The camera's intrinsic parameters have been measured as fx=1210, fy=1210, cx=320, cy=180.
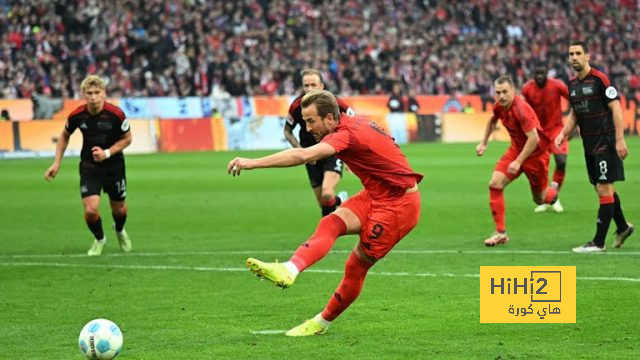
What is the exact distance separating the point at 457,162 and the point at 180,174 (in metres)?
7.55

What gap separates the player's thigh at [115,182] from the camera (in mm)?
14625

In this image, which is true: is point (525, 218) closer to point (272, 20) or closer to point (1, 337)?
point (1, 337)

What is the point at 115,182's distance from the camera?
48.1 ft

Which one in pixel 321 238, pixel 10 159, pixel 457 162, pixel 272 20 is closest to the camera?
pixel 321 238

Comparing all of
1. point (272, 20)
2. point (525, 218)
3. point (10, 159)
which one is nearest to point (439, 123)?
point (272, 20)

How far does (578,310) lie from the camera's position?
953 cm

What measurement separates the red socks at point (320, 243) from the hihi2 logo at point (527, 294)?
1055 mm

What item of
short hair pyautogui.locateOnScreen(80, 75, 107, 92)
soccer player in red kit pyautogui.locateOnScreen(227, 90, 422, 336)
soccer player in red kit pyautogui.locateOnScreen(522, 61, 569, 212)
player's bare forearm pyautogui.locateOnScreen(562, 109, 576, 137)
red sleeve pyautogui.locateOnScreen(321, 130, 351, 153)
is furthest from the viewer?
soccer player in red kit pyautogui.locateOnScreen(522, 61, 569, 212)

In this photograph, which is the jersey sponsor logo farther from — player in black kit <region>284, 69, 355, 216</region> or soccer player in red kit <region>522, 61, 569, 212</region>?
soccer player in red kit <region>522, 61, 569, 212</region>

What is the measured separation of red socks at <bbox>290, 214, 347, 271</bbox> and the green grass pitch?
24.6 inches

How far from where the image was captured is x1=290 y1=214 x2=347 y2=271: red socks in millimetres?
7898

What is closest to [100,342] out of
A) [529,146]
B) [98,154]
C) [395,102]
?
[98,154]

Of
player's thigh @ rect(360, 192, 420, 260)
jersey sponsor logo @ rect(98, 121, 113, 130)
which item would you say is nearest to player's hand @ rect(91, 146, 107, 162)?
jersey sponsor logo @ rect(98, 121, 113, 130)

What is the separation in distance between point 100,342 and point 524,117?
826 cm
